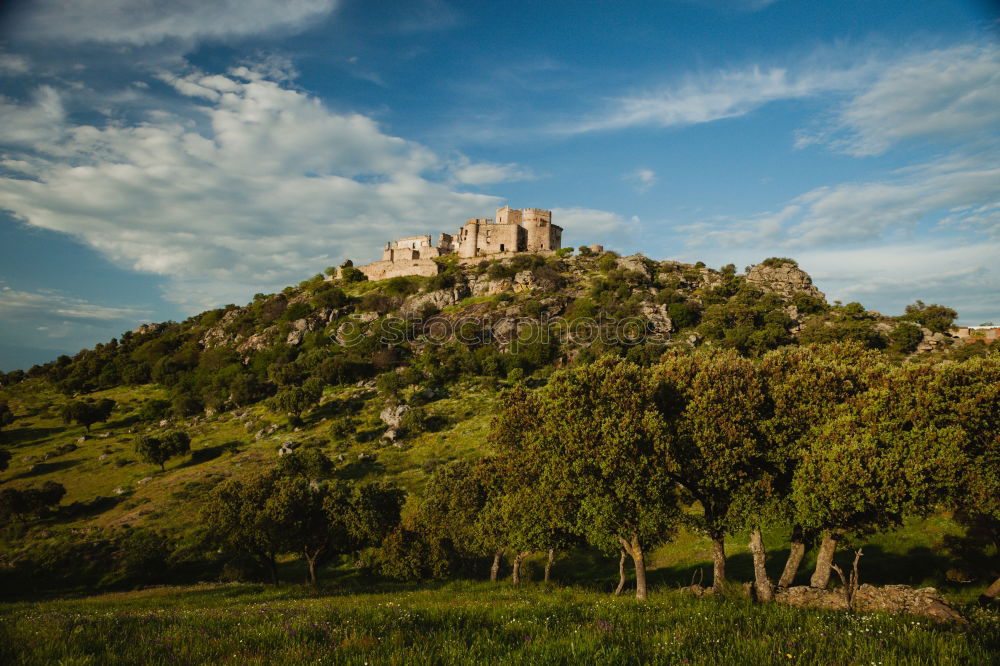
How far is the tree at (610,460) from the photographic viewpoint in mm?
19656

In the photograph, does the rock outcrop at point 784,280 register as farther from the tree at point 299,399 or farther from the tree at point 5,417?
the tree at point 5,417

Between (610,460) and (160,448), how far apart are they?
242 feet

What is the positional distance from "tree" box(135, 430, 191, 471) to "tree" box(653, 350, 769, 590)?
7349 cm

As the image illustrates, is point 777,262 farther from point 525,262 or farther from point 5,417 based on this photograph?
point 5,417

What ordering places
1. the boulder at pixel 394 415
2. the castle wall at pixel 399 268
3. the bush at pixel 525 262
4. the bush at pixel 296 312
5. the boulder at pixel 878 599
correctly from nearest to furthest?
1. the boulder at pixel 878 599
2. the boulder at pixel 394 415
3. the bush at pixel 296 312
4. the bush at pixel 525 262
5. the castle wall at pixel 399 268

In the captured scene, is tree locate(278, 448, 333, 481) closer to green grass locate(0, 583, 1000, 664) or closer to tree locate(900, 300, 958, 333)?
green grass locate(0, 583, 1000, 664)

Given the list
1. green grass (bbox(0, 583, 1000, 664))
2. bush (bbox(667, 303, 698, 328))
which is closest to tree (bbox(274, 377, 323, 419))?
bush (bbox(667, 303, 698, 328))

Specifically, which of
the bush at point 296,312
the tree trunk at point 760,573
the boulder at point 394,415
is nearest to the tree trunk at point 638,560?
the tree trunk at point 760,573

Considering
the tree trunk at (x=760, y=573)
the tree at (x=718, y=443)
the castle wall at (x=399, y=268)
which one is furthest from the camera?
the castle wall at (x=399, y=268)

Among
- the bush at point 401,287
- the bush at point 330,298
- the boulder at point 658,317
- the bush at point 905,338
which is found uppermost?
the bush at point 401,287

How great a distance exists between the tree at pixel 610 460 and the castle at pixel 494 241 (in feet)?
424

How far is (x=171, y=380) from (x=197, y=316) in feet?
190

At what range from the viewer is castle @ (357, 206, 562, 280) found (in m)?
151

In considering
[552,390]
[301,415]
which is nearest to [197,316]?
[301,415]
